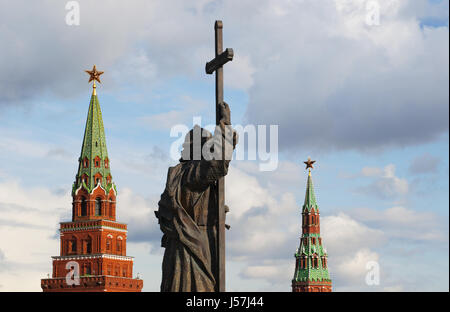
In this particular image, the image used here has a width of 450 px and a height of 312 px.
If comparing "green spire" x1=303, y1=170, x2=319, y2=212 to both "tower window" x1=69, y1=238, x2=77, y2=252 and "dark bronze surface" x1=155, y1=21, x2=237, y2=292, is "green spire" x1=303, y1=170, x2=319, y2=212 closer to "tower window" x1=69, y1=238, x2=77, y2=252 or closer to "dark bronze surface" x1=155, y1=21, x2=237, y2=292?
"tower window" x1=69, y1=238, x2=77, y2=252

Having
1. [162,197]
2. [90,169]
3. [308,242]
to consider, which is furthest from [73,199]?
[162,197]

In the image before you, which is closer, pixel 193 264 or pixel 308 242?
pixel 193 264

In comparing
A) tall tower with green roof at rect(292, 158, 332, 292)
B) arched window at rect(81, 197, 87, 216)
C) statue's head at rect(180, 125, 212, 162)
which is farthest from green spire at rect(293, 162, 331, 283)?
statue's head at rect(180, 125, 212, 162)

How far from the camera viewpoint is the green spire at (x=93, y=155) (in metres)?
113

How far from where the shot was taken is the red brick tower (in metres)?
111

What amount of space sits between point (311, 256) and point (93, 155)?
31188 millimetres

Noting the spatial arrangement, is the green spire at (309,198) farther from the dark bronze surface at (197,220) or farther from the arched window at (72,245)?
the dark bronze surface at (197,220)

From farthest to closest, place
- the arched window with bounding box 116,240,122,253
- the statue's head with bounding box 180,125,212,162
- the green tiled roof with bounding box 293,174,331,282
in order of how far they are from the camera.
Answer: the green tiled roof with bounding box 293,174,331,282 → the arched window with bounding box 116,240,122,253 → the statue's head with bounding box 180,125,212,162

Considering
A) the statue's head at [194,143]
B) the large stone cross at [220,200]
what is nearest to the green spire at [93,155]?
the statue's head at [194,143]
